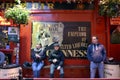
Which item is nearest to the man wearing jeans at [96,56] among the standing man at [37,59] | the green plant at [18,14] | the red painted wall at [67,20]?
the red painted wall at [67,20]

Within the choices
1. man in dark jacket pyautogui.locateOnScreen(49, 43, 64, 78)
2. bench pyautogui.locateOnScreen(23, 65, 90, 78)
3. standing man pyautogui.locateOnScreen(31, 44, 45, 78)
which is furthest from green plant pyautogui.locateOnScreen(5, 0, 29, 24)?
bench pyautogui.locateOnScreen(23, 65, 90, 78)

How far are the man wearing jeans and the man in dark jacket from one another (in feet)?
3.55

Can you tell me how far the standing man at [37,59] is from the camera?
12.9 meters

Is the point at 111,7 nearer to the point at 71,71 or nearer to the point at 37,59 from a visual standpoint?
the point at 71,71

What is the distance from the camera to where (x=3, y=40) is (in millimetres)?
13828

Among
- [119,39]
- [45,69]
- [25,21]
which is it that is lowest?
[45,69]

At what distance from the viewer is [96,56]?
40.9 feet

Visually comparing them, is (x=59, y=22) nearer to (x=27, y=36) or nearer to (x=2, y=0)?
(x=27, y=36)

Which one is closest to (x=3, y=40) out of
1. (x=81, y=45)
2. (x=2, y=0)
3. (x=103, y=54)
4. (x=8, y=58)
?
(x=8, y=58)

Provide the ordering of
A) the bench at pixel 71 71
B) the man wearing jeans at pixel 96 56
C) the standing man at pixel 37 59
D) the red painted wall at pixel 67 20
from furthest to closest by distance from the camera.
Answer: the red painted wall at pixel 67 20, the bench at pixel 71 71, the standing man at pixel 37 59, the man wearing jeans at pixel 96 56

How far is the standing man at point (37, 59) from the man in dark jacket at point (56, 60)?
0.45 m

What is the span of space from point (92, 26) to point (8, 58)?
368 centimetres

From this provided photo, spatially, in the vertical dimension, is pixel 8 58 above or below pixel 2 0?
below

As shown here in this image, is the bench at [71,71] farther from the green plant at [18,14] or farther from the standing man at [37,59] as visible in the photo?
the green plant at [18,14]
